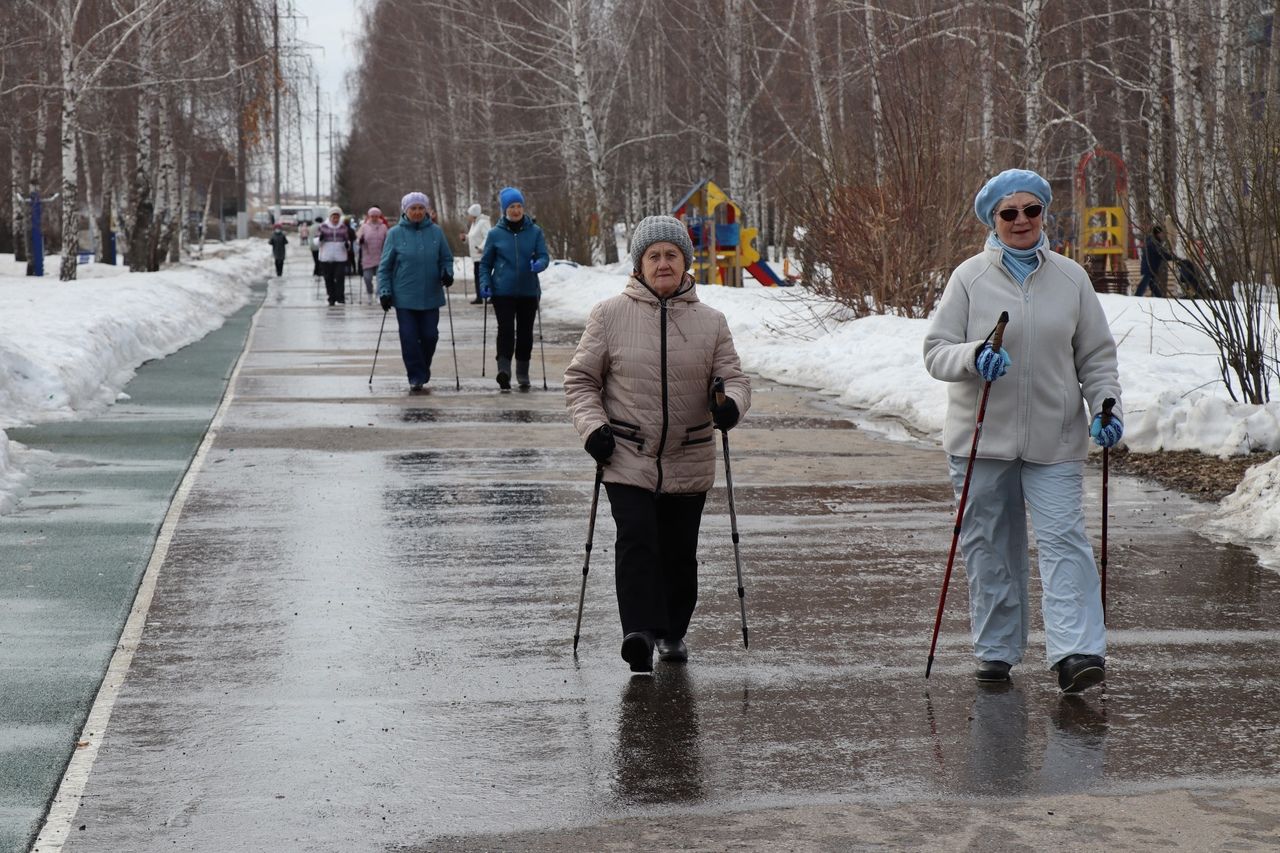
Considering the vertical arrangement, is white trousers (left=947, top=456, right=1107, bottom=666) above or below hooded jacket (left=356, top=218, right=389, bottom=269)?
below

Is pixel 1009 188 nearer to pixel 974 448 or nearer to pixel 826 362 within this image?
pixel 974 448

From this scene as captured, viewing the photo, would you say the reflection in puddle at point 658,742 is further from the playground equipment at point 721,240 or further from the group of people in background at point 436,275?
the playground equipment at point 721,240

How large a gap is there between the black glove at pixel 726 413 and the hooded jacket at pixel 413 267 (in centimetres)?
1049

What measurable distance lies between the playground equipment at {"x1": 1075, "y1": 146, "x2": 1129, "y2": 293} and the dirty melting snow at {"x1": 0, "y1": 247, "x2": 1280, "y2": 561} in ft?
17.0

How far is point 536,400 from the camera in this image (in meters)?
16.4

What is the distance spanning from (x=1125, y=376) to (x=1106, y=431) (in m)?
8.32

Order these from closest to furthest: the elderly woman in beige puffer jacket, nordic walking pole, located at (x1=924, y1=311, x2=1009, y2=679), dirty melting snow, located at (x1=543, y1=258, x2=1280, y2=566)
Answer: nordic walking pole, located at (x1=924, y1=311, x2=1009, y2=679) → the elderly woman in beige puffer jacket → dirty melting snow, located at (x1=543, y1=258, x2=1280, y2=566)

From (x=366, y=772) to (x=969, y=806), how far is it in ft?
5.74

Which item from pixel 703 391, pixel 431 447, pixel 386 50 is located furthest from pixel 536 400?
pixel 386 50

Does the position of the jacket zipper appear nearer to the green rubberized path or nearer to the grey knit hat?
the grey knit hat

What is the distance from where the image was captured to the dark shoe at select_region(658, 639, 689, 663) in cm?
673

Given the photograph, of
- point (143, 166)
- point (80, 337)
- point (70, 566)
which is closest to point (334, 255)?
point (143, 166)

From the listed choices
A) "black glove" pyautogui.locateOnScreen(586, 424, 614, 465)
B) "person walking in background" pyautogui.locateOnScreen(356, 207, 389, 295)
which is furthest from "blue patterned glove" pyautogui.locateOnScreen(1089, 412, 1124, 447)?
"person walking in background" pyautogui.locateOnScreen(356, 207, 389, 295)

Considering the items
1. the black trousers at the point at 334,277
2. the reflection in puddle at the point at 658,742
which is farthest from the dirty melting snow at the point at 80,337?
the reflection in puddle at the point at 658,742
